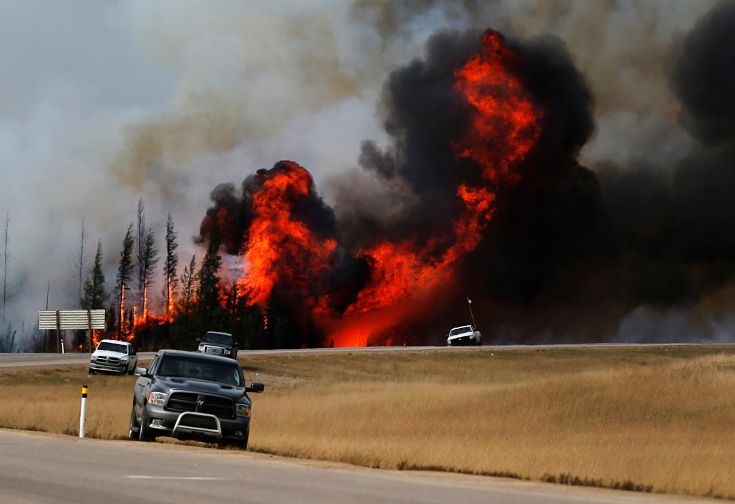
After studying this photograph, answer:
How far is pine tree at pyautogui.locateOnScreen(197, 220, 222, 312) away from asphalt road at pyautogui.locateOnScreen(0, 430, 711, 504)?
323 ft

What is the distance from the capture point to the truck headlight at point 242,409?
2341 cm

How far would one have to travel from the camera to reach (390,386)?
53.2 meters

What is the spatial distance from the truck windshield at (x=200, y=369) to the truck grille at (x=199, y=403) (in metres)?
1.02

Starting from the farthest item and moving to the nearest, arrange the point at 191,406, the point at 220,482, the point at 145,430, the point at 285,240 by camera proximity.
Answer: the point at 285,240
the point at 145,430
the point at 191,406
the point at 220,482

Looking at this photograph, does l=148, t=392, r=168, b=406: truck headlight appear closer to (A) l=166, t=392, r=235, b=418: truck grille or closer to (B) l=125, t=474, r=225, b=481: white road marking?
(A) l=166, t=392, r=235, b=418: truck grille

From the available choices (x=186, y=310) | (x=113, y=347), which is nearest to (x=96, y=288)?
(x=186, y=310)

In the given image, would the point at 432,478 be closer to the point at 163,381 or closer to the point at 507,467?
the point at 507,467

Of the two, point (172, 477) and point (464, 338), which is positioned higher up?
point (464, 338)

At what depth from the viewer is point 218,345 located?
5981cm

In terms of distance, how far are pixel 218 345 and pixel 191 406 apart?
3707 cm

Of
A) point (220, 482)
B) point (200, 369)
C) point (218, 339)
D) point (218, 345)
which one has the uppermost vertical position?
point (218, 339)

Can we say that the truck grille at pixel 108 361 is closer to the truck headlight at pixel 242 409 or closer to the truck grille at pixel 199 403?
the truck headlight at pixel 242 409

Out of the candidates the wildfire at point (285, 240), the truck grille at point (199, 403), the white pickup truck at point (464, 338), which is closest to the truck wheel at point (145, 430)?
the truck grille at point (199, 403)

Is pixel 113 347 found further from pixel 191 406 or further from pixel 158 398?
pixel 191 406
